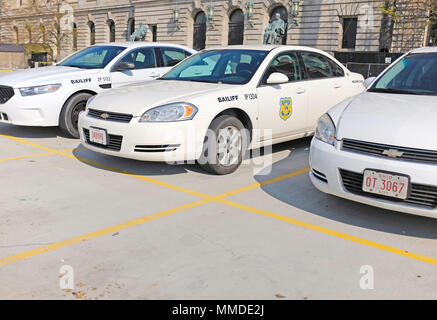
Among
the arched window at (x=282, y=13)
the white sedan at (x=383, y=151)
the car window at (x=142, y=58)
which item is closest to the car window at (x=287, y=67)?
the white sedan at (x=383, y=151)

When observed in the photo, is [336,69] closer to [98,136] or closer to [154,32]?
[98,136]

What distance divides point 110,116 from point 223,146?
137 cm

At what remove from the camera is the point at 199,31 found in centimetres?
3822

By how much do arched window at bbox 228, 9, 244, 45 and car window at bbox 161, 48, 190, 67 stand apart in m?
27.4

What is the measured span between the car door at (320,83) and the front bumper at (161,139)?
6.65ft

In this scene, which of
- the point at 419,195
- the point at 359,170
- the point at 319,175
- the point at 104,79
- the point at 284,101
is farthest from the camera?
the point at 104,79

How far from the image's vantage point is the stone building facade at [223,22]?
2844cm

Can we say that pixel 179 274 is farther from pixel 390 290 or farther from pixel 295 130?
pixel 295 130

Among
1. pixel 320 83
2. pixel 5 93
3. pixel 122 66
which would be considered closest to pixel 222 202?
pixel 320 83

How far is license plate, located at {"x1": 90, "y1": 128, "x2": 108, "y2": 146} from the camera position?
206 inches

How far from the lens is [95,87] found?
749 centimetres

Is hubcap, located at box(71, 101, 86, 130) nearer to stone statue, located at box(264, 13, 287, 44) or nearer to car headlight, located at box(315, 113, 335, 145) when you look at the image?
car headlight, located at box(315, 113, 335, 145)

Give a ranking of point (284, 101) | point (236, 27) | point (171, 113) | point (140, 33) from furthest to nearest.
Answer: point (140, 33) < point (236, 27) < point (284, 101) < point (171, 113)

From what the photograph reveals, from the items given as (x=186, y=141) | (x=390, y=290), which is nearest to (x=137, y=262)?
(x=390, y=290)
